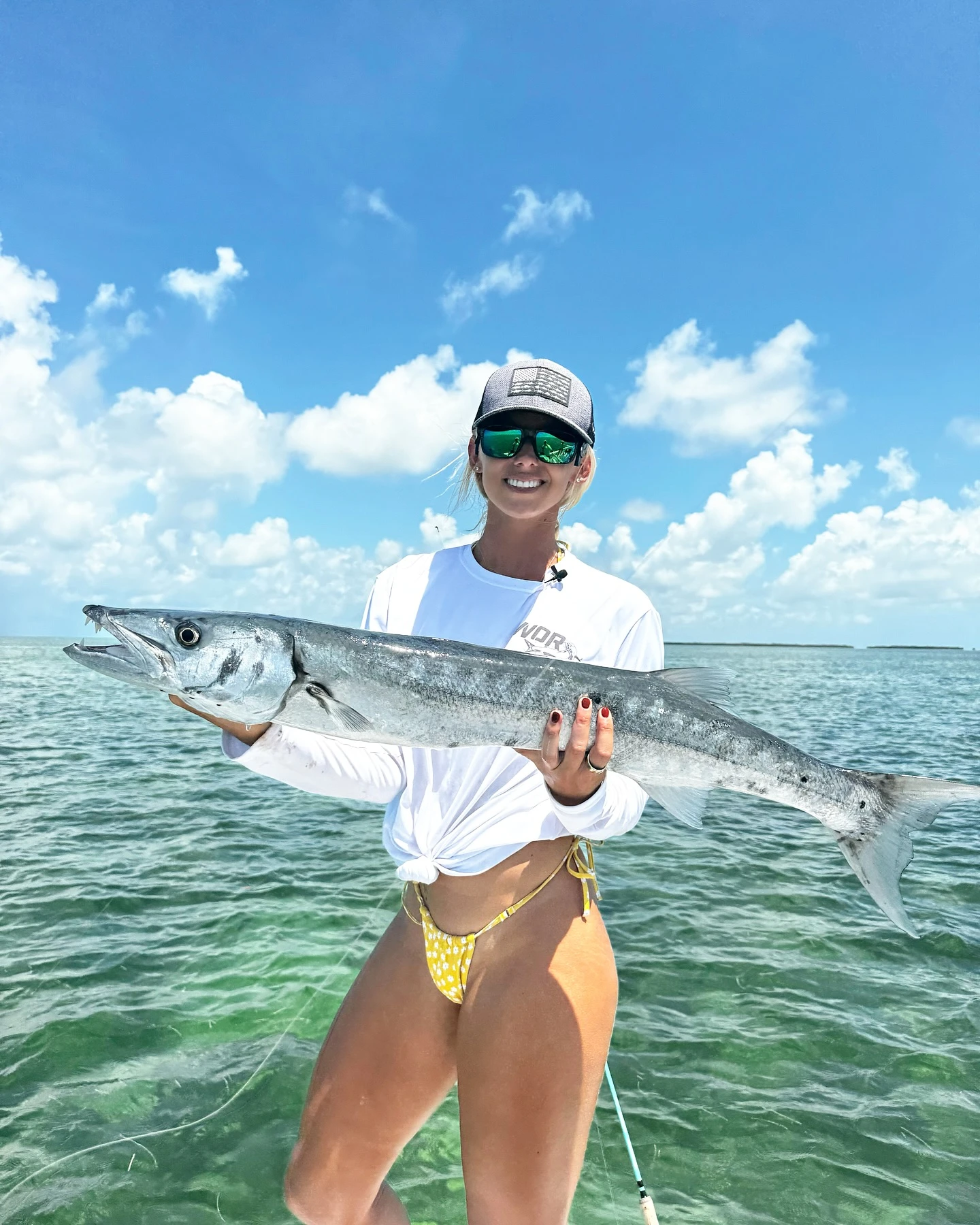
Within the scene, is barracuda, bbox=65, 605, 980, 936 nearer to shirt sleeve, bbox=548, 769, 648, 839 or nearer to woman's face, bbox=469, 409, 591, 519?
shirt sleeve, bbox=548, 769, 648, 839

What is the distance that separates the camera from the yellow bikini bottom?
10.8 ft

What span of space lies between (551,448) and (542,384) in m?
0.31

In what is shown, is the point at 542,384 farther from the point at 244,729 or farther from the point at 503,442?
the point at 244,729

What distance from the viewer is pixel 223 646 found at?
317cm

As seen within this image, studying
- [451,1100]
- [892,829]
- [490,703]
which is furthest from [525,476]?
[451,1100]

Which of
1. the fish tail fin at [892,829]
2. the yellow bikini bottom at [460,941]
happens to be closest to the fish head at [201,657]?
the yellow bikini bottom at [460,941]

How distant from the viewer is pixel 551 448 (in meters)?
3.61

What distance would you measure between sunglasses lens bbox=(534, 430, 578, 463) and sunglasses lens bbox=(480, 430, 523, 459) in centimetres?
9

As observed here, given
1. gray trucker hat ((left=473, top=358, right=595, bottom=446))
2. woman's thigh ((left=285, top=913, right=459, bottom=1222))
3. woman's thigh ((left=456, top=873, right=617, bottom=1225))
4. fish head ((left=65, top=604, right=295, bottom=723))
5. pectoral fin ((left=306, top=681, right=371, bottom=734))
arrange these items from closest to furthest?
woman's thigh ((left=456, top=873, right=617, bottom=1225)) → fish head ((left=65, top=604, right=295, bottom=723)) → pectoral fin ((left=306, top=681, right=371, bottom=734)) → woman's thigh ((left=285, top=913, right=459, bottom=1222)) → gray trucker hat ((left=473, top=358, right=595, bottom=446))

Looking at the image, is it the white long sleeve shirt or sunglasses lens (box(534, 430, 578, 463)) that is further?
sunglasses lens (box(534, 430, 578, 463))

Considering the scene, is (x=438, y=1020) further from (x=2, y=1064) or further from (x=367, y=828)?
(x=367, y=828)

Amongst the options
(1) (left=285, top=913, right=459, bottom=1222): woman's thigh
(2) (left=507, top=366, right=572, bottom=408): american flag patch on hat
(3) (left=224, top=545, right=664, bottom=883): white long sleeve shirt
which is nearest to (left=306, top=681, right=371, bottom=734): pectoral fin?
(3) (left=224, top=545, right=664, bottom=883): white long sleeve shirt

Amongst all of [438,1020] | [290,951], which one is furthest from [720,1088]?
[290,951]

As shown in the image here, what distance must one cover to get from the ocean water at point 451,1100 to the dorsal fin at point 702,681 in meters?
3.90
